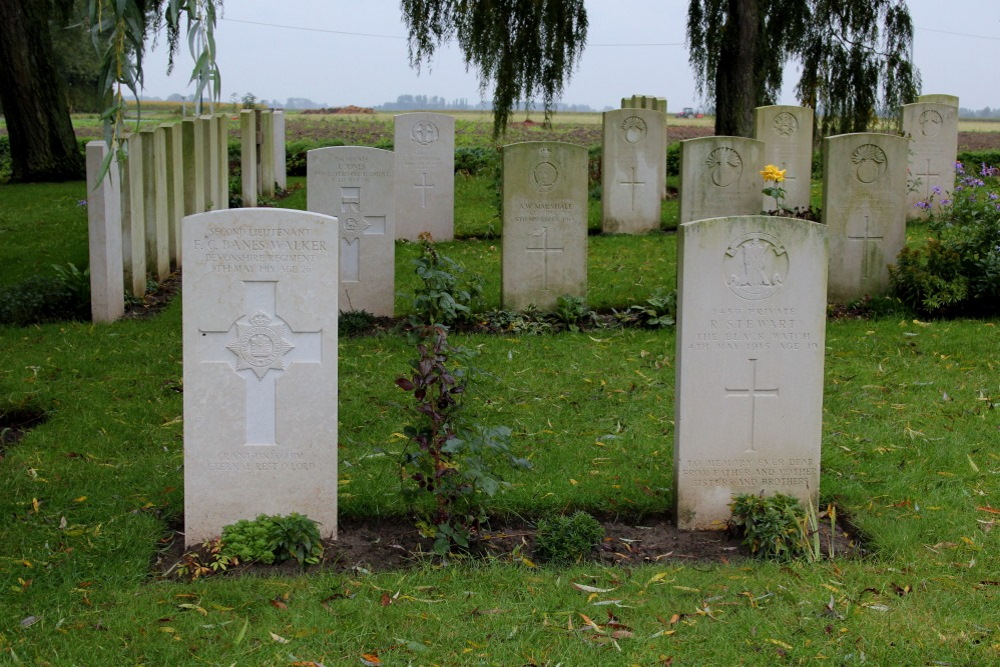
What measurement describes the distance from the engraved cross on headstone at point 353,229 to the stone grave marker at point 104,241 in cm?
177

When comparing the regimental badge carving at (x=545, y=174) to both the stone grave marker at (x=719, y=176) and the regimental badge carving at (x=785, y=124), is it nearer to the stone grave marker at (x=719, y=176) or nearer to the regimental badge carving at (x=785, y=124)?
the stone grave marker at (x=719, y=176)

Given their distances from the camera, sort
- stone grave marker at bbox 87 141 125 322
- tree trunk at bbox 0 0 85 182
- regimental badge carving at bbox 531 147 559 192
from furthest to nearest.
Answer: tree trunk at bbox 0 0 85 182 < regimental badge carving at bbox 531 147 559 192 < stone grave marker at bbox 87 141 125 322

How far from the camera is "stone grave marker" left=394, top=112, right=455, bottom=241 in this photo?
1364cm

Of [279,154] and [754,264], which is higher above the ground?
[279,154]

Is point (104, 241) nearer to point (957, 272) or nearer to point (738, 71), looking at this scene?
point (957, 272)

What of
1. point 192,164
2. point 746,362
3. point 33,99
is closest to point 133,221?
point 192,164

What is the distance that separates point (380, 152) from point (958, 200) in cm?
523

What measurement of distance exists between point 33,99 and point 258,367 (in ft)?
48.2

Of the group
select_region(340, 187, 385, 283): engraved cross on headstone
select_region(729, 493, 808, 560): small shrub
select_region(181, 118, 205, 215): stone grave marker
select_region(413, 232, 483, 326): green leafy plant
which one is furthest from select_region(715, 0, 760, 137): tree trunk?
select_region(729, 493, 808, 560): small shrub

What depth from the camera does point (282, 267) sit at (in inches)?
190

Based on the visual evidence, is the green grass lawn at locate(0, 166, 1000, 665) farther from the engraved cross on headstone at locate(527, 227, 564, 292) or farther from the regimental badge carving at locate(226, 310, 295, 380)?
the engraved cross on headstone at locate(527, 227, 564, 292)

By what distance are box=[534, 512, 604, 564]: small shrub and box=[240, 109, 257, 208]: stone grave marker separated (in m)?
→ 10.9

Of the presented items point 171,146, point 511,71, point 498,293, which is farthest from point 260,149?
point 498,293

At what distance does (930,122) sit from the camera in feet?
47.1
